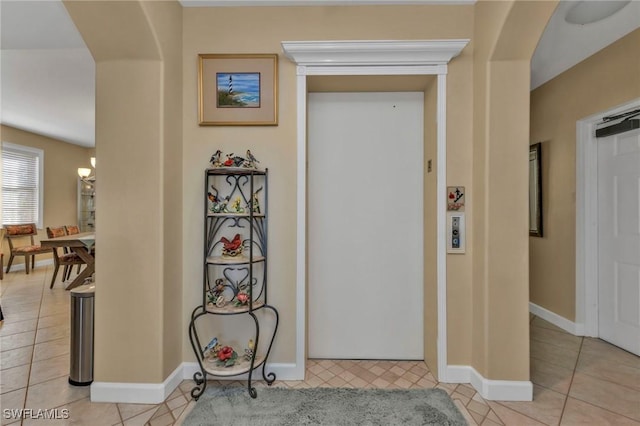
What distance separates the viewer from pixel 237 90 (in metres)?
2.17

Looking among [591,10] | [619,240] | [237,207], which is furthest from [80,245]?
[619,240]

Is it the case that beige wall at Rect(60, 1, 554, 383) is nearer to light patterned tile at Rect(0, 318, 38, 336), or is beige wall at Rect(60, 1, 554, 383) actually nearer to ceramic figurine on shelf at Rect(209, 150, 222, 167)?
ceramic figurine on shelf at Rect(209, 150, 222, 167)

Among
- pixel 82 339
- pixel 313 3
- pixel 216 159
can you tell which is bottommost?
pixel 82 339

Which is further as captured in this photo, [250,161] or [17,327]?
[17,327]

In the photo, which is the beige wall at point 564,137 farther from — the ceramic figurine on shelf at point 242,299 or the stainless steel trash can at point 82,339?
the stainless steel trash can at point 82,339

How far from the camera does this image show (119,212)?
195 centimetres

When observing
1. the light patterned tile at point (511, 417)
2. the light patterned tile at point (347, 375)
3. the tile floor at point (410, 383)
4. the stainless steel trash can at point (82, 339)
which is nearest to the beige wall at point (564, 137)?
the tile floor at point (410, 383)

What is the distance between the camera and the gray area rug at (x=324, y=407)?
1.74 meters

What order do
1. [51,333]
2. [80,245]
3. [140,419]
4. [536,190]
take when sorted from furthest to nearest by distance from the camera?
[80,245]
[536,190]
[51,333]
[140,419]

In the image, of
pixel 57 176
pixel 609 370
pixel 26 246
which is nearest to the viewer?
pixel 609 370

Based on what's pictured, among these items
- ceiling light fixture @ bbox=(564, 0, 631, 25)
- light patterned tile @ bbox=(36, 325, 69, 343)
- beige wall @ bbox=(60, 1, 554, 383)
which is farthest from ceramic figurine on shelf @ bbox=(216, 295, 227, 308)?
ceiling light fixture @ bbox=(564, 0, 631, 25)

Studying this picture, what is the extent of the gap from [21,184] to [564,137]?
889 cm

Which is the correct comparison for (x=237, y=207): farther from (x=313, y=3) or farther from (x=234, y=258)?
(x=313, y=3)

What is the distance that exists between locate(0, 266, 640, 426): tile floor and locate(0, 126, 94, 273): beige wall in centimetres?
432
